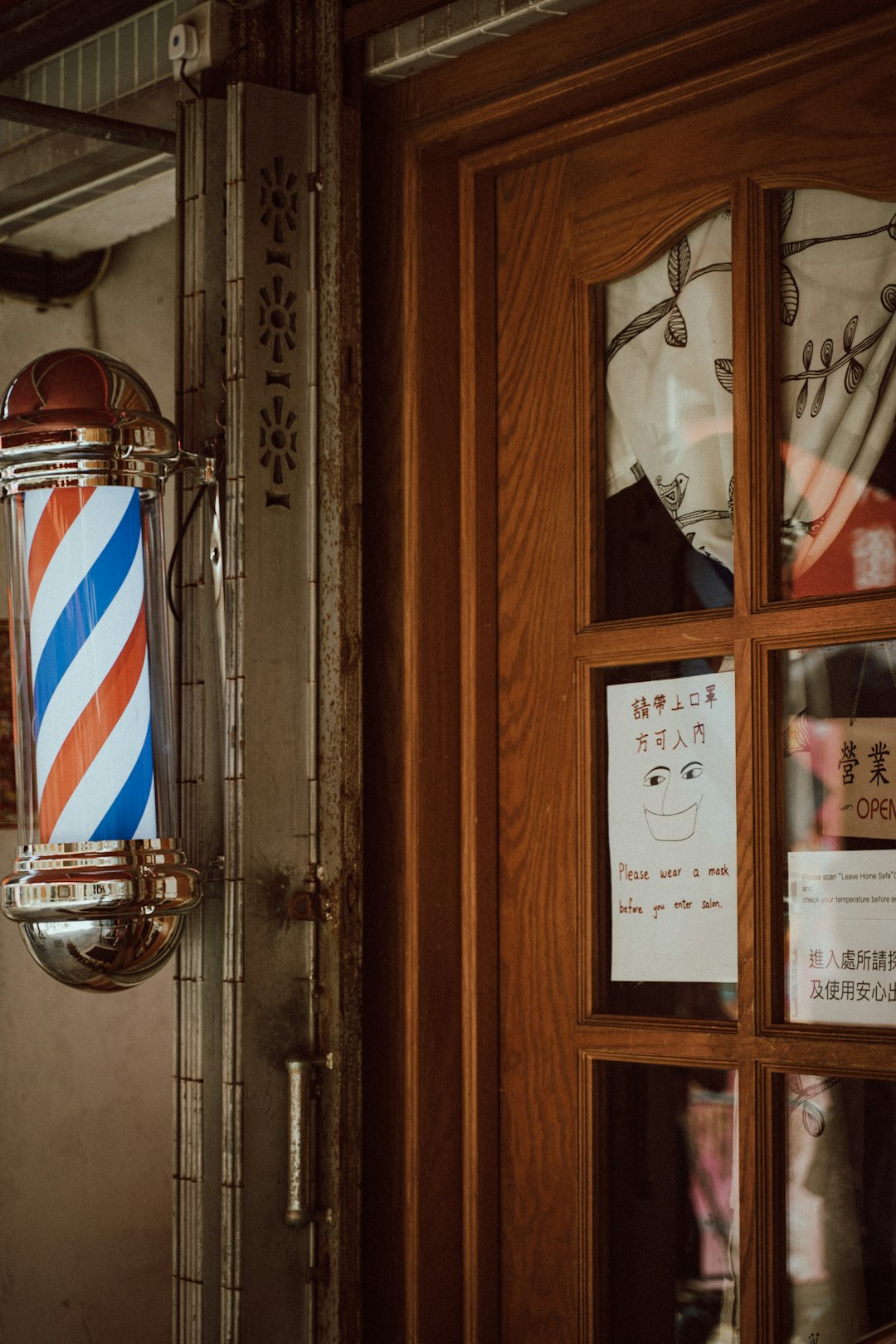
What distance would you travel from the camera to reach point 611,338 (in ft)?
6.03

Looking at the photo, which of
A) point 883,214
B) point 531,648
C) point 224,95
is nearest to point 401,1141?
point 531,648

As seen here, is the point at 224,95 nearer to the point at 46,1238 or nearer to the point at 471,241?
the point at 471,241

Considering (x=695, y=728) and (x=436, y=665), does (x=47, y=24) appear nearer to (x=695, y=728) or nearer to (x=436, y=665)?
(x=436, y=665)

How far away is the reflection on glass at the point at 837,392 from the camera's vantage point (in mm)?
1594

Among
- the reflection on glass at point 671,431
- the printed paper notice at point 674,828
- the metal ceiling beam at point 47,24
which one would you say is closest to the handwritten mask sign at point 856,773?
the printed paper notice at point 674,828

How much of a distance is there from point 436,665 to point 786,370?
0.55 metres

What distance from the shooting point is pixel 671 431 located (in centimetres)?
177

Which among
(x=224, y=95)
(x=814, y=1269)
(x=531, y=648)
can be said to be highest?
(x=224, y=95)

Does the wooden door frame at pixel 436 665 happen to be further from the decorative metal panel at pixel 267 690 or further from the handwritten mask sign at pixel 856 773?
the handwritten mask sign at pixel 856 773

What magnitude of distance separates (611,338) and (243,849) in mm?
765

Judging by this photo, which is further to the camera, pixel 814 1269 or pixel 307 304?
pixel 307 304

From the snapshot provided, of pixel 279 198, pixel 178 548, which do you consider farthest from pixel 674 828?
pixel 279 198

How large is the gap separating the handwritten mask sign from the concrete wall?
153 cm

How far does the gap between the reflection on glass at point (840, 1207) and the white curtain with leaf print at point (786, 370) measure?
57 cm
